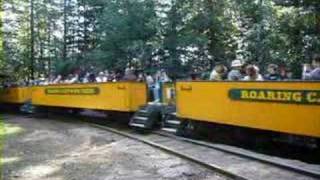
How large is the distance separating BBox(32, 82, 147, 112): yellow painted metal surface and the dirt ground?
1.43 meters

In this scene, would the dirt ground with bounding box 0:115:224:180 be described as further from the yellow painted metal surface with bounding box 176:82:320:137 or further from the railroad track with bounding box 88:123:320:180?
the yellow painted metal surface with bounding box 176:82:320:137

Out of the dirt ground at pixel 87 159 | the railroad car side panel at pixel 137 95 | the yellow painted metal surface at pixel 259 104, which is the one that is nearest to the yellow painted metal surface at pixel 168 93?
the railroad car side panel at pixel 137 95

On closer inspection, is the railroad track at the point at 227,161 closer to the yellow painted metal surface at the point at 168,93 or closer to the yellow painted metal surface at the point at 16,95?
the yellow painted metal surface at the point at 168,93

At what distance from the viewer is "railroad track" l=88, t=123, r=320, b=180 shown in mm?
8820

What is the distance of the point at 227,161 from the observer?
1041 cm

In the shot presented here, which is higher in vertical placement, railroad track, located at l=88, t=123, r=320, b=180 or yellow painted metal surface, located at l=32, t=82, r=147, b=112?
yellow painted metal surface, located at l=32, t=82, r=147, b=112

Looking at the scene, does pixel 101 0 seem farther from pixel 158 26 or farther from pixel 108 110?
pixel 108 110

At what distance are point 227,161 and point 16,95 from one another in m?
21.5

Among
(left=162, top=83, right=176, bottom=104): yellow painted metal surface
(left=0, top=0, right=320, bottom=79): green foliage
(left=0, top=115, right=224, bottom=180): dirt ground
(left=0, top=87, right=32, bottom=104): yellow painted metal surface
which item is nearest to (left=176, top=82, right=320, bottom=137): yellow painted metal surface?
(left=0, top=115, right=224, bottom=180): dirt ground

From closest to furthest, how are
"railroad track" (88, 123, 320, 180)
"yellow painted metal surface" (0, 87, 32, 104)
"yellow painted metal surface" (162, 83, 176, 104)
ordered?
"railroad track" (88, 123, 320, 180), "yellow painted metal surface" (162, 83, 176, 104), "yellow painted metal surface" (0, 87, 32, 104)

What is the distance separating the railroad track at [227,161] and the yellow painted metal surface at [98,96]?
10.2ft

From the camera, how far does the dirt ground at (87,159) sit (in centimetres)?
1004

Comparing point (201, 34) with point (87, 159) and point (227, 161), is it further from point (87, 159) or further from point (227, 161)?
point (227, 161)

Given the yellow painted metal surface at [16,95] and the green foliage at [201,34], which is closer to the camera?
the green foliage at [201,34]
